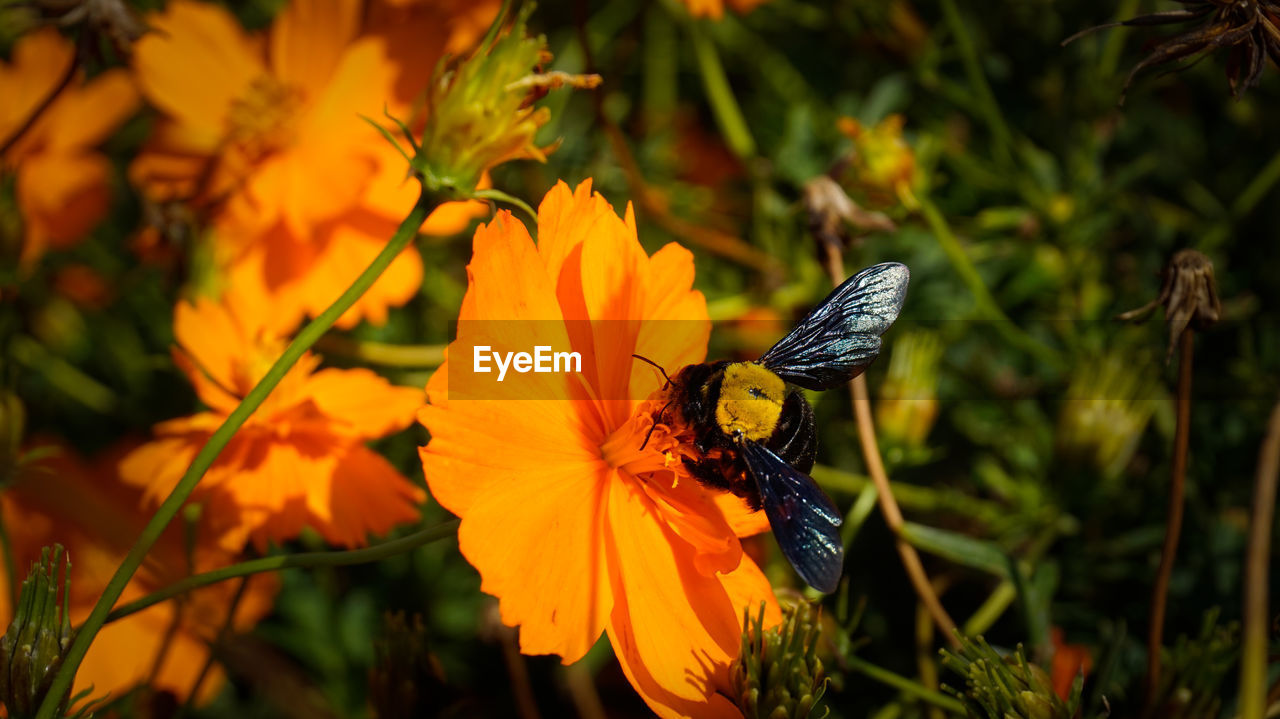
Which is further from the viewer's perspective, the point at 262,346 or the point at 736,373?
the point at 262,346

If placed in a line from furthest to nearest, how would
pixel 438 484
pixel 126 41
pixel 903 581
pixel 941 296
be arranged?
pixel 941 296 < pixel 903 581 < pixel 126 41 < pixel 438 484

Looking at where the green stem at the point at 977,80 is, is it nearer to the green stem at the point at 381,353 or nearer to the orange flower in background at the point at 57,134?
the green stem at the point at 381,353

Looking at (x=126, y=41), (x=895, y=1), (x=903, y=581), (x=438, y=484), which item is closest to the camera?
(x=438, y=484)

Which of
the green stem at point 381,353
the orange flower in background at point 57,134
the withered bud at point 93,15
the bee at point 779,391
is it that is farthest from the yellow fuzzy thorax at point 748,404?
the orange flower in background at point 57,134

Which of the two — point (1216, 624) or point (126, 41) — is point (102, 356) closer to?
point (126, 41)

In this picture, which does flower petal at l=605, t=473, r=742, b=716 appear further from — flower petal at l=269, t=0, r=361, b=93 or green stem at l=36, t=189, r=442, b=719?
flower petal at l=269, t=0, r=361, b=93

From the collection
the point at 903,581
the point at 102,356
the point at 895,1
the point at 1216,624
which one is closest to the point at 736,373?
the point at 903,581
